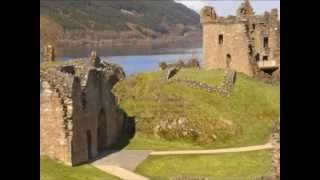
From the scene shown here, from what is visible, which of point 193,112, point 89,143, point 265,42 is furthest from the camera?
point 265,42

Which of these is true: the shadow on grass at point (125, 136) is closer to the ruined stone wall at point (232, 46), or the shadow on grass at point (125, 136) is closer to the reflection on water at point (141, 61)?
the ruined stone wall at point (232, 46)

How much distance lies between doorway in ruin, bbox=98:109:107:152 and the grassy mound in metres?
1.40

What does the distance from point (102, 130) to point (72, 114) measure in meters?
5.10

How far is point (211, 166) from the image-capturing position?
26.6 metres

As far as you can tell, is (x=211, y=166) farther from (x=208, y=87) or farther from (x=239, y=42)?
(x=239, y=42)

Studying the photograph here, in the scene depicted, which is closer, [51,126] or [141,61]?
[51,126]

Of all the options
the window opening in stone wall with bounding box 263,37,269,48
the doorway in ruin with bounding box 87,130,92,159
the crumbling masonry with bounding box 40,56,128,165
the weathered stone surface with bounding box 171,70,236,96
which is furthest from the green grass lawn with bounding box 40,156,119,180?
the window opening in stone wall with bounding box 263,37,269,48

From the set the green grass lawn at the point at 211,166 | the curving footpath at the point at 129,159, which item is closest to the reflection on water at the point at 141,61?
the curving footpath at the point at 129,159

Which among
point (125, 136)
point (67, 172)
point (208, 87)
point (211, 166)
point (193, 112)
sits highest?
point (208, 87)

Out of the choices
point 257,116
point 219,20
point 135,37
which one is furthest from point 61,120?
point 135,37

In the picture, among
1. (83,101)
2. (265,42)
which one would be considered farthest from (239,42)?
(83,101)

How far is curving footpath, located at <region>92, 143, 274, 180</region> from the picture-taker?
24531 mm

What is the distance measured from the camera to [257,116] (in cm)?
3559
